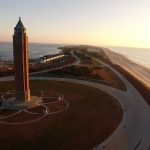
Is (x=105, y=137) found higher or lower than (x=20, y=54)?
lower

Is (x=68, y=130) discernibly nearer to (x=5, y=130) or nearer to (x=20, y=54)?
(x=5, y=130)

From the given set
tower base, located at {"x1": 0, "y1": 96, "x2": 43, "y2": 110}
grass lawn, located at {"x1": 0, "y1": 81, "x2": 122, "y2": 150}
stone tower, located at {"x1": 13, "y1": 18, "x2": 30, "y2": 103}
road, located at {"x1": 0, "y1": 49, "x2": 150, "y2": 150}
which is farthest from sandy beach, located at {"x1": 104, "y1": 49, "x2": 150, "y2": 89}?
stone tower, located at {"x1": 13, "y1": 18, "x2": 30, "y2": 103}

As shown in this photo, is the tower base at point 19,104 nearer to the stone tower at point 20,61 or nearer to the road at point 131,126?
the stone tower at point 20,61

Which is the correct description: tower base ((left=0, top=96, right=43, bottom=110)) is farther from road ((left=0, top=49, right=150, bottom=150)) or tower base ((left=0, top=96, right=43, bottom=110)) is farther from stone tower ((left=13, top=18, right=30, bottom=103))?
road ((left=0, top=49, right=150, bottom=150))

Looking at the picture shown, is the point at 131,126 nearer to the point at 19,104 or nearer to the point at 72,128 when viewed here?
the point at 72,128

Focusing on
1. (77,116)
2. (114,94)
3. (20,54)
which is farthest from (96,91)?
(20,54)

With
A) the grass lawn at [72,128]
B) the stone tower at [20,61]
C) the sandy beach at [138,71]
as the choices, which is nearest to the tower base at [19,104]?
the stone tower at [20,61]
